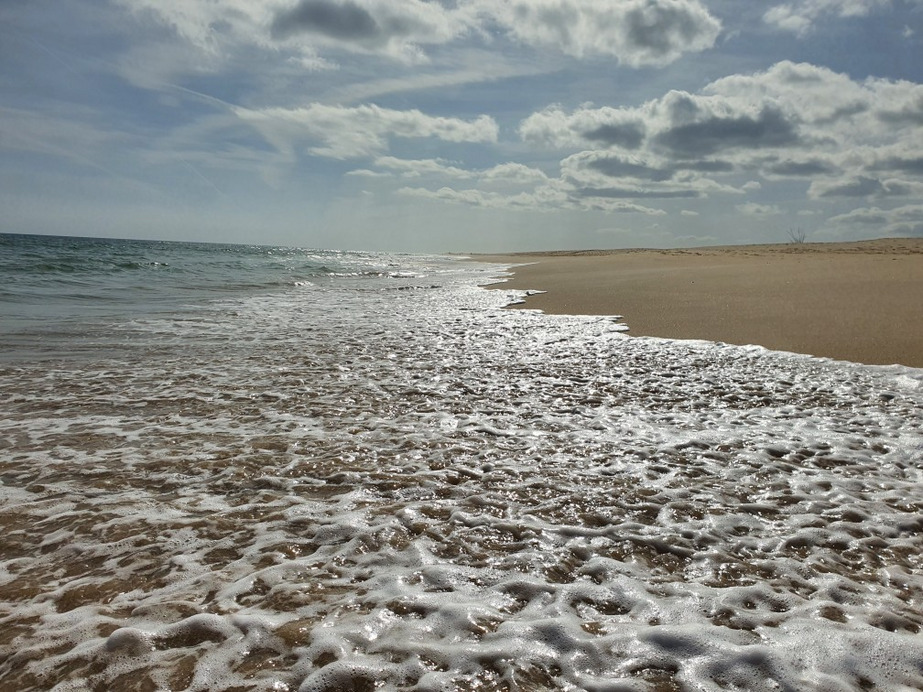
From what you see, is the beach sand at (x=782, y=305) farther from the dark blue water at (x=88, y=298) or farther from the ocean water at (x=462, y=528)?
the dark blue water at (x=88, y=298)

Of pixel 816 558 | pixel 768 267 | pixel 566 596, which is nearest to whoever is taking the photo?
pixel 566 596

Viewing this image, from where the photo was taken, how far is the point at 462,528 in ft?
11.3

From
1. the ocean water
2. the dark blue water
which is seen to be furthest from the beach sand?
the dark blue water

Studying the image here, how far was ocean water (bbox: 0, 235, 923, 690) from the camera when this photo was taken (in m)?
2.40

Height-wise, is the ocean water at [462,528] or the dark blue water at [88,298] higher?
the dark blue water at [88,298]

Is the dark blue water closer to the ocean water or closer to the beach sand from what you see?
the ocean water

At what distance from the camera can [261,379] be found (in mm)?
6922

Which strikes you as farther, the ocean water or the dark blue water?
the dark blue water

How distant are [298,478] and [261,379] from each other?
3093 mm

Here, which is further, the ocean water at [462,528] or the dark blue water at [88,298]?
the dark blue water at [88,298]

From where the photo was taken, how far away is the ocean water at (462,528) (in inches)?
94.6

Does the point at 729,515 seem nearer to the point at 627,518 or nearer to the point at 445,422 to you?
the point at 627,518

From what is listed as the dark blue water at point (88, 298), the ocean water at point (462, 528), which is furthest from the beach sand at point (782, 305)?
the dark blue water at point (88, 298)

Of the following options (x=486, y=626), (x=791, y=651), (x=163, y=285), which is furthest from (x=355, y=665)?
(x=163, y=285)
